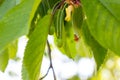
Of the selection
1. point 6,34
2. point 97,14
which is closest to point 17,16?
point 6,34

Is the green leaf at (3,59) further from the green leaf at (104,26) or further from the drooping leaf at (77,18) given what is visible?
the green leaf at (104,26)

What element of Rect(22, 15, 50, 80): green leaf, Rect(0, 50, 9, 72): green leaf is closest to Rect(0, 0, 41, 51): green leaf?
Rect(22, 15, 50, 80): green leaf

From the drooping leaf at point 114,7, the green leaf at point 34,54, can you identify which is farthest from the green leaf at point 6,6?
the drooping leaf at point 114,7

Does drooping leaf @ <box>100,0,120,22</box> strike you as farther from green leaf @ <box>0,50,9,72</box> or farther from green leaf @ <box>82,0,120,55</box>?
green leaf @ <box>0,50,9,72</box>

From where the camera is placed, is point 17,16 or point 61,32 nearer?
point 17,16

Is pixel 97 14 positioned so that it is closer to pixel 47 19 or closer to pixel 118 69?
pixel 47 19

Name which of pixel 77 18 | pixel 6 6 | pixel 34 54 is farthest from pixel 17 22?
pixel 77 18
